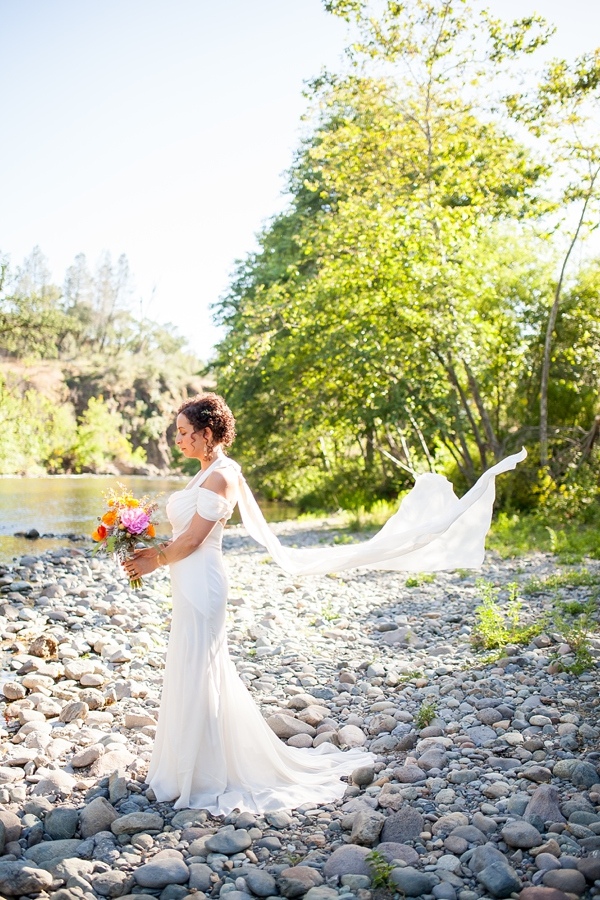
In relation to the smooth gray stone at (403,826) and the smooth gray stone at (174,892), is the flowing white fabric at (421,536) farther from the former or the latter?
the smooth gray stone at (174,892)

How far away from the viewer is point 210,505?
4.72 metres

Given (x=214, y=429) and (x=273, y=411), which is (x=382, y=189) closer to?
(x=273, y=411)

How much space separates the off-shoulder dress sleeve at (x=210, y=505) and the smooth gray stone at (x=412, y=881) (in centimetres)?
209

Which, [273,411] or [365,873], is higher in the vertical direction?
[273,411]

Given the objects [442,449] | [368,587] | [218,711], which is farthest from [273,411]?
[218,711]

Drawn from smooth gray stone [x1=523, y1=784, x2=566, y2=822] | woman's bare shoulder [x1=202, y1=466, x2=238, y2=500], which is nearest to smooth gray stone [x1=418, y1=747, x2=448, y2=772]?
smooth gray stone [x1=523, y1=784, x2=566, y2=822]

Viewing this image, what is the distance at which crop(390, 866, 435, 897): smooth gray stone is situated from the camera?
3.62 meters

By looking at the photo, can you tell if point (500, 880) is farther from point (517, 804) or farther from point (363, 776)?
point (363, 776)

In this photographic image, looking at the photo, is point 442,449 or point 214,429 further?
point 442,449

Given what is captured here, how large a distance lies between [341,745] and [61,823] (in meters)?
2.08

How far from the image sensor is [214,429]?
16.1ft

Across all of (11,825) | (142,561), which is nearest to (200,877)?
(11,825)

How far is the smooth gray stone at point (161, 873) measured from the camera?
376 centimetres

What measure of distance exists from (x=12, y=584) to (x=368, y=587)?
5.25m
